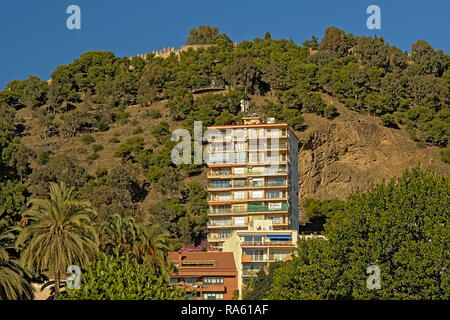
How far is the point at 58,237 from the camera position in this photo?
56.5 metres

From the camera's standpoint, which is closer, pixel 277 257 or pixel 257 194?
pixel 277 257

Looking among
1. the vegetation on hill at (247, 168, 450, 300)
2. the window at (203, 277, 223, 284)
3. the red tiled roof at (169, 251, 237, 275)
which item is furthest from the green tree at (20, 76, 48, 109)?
the vegetation on hill at (247, 168, 450, 300)

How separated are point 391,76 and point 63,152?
62757mm

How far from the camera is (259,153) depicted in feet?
364

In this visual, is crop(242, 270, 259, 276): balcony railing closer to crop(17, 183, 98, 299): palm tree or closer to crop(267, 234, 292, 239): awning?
crop(267, 234, 292, 239): awning

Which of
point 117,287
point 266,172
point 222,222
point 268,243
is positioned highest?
point 266,172

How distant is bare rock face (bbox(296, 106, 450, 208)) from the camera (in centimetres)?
12925

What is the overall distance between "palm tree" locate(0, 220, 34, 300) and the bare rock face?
75082mm

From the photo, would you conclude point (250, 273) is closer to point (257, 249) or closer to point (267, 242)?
point (257, 249)

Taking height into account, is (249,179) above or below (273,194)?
above

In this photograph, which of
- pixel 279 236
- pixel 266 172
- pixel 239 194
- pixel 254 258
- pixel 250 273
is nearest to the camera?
pixel 250 273

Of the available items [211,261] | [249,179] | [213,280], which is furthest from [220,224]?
[213,280]

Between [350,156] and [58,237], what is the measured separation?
281 ft
